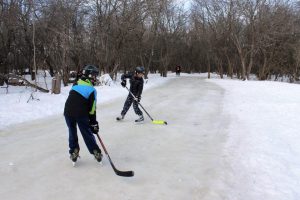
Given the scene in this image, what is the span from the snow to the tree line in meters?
8.32

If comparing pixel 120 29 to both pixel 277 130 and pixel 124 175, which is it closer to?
pixel 277 130

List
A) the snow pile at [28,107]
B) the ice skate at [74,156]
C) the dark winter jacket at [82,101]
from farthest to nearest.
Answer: the snow pile at [28,107] < the ice skate at [74,156] < the dark winter jacket at [82,101]

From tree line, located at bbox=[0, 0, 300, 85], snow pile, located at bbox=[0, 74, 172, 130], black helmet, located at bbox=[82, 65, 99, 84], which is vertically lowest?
snow pile, located at bbox=[0, 74, 172, 130]

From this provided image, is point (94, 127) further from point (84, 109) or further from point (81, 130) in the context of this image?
point (84, 109)

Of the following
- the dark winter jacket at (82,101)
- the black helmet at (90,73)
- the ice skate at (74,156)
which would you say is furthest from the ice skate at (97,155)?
the black helmet at (90,73)

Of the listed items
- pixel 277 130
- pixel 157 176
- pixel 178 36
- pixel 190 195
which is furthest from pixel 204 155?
pixel 178 36

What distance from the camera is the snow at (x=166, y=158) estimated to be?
17.3 feet

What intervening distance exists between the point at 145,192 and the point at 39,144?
3557mm

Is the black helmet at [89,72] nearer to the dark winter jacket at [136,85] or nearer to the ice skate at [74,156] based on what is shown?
the ice skate at [74,156]

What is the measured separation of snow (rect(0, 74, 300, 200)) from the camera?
5270mm

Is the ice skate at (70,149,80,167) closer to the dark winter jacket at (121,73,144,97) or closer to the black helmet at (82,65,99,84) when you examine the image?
the black helmet at (82,65,99,84)

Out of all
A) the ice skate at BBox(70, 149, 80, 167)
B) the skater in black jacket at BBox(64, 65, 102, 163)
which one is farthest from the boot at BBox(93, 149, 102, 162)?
the ice skate at BBox(70, 149, 80, 167)

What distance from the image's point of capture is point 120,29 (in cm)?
2881

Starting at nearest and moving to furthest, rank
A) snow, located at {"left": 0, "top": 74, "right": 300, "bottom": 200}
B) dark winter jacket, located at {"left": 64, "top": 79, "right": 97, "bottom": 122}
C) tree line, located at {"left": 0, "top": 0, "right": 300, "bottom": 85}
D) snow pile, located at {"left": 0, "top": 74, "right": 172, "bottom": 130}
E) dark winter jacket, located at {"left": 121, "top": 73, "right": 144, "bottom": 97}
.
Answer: snow, located at {"left": 0, "top": 74, "right": 300, "bottom": 200} → dark winter jacket, located at {"left": 64, "top": 79, "right": 97, "bottom": 122} → dark winter jacket, located at {"left": 121, "top": 73, "right": 144, "bottom": 97} → snow pile, located at {"left": 0, "top": 74, "right": 172, "bottom": 130} → tree line, located at {"left": 0, "top": 0, "right": 300, "bottom": 85}
